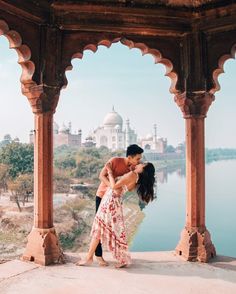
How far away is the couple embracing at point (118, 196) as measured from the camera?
12.7 ft

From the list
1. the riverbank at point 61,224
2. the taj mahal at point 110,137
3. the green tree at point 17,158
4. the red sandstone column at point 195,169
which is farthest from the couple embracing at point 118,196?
the taj mahal at point 110,137

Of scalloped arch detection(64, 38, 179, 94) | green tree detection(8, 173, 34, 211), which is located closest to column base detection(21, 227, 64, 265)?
scalloped arch detection(64, 38, 179, 94)

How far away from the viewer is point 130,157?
393cm

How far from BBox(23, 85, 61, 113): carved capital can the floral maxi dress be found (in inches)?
46.0

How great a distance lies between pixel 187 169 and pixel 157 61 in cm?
137

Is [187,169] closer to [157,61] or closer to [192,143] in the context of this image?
[192,143]

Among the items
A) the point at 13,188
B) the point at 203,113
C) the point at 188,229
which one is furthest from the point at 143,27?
the point at 13,188

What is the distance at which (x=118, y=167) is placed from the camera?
4.00m

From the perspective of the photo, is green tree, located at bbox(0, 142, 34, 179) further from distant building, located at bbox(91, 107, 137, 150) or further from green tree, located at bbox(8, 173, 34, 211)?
distant building, located at bbox(91, 107, 137, 150)

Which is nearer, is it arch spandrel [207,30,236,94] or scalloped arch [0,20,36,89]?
scalloped arch [0,20,36,89]

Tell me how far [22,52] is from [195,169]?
7.86 feet

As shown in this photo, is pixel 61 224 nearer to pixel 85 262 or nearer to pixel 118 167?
pixel 85 262

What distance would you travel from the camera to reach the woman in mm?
3873

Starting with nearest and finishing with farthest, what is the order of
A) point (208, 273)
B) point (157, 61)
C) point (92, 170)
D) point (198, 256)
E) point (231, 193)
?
point (208, 273) < point (198, 256) < point (157, 61) < point (92, 170) < point (231, 193)
